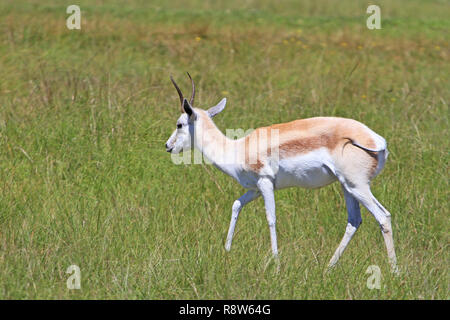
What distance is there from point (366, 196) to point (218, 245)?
3.68 feet

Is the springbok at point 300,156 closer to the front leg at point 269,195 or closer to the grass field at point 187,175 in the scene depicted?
the front leg at point 269,195

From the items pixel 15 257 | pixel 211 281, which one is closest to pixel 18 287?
pixel 15 257

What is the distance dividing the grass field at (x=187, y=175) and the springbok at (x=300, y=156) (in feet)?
1.15

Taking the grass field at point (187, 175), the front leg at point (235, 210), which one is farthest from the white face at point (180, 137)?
the grass field at point (187, 175)

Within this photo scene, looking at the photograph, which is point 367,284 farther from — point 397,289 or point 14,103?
point 14,103

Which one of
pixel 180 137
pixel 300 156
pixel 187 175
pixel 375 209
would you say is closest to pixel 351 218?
pixel 375 209

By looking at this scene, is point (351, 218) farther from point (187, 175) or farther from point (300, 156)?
point (187, 175)

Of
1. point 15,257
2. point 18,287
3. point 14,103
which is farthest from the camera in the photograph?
point 14,103

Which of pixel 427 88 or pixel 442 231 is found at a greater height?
pixel 427 88

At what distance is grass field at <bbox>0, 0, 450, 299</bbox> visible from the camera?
4848 millimetres

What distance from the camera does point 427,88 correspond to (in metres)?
11.1

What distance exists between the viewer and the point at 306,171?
5199mm

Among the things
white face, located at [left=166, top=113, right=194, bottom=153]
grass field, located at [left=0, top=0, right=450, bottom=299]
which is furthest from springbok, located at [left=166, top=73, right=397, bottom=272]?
grass field, located at [left=0, top=0, right=450, bottom=299]

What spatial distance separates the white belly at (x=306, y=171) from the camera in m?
5.14
